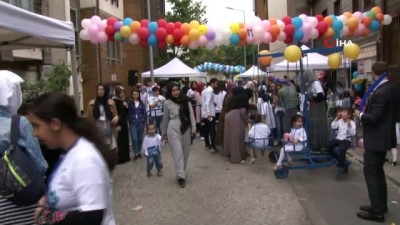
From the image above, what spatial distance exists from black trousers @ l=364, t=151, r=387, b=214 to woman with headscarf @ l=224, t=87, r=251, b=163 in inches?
180

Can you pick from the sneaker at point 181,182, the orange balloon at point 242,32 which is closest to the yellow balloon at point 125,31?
the orange balloon at point 242,32

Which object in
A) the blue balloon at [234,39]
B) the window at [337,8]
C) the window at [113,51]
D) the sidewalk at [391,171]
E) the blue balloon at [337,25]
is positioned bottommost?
the sidewalk at [391,171]

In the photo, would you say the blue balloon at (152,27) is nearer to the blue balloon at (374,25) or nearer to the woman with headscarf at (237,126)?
the woman with headscarf at (237,126)

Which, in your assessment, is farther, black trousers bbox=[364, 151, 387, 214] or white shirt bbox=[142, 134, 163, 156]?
white shirt bbox=[142, 134, 163, 156]

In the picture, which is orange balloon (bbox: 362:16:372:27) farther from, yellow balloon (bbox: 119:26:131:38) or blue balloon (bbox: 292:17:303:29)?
yellow balloon (bbox: 119:26:131:38)

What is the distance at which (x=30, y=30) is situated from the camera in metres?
5.24

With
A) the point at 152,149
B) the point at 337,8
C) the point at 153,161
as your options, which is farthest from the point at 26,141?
the point at 337,8

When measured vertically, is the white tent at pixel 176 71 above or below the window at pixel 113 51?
below

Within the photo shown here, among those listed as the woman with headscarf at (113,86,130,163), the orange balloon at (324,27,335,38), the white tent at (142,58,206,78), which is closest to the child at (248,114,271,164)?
the orange balloon at (324,27,335,38)

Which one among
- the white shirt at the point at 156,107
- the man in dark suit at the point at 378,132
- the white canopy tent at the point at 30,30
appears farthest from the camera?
the white shirt at the point at 156,107

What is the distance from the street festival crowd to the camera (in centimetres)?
215

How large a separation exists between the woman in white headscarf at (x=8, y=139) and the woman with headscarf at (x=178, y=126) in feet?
16.2

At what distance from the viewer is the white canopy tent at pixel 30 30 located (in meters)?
4.83

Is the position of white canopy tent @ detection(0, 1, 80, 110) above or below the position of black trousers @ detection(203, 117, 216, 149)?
above
